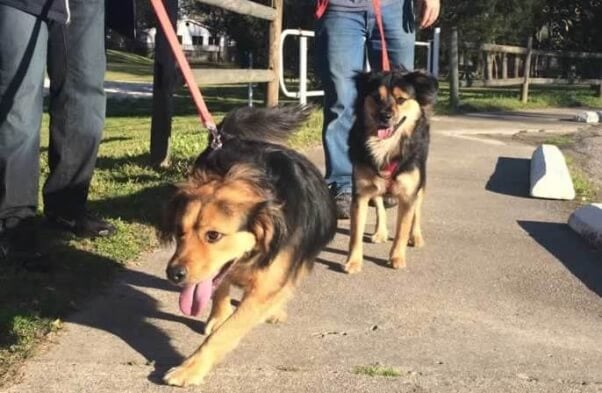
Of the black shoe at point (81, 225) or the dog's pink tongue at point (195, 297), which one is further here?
the black shoe at point (81, 225)

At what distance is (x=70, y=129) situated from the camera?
438cm

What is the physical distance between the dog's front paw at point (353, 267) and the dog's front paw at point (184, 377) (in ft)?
5.17

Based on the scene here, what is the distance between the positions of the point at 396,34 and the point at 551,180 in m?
1.92

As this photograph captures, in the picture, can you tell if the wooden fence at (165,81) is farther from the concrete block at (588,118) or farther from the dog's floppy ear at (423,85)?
the concrete block at (588,118)

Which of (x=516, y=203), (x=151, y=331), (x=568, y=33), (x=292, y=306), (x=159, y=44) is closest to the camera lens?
(x=151, y=331)

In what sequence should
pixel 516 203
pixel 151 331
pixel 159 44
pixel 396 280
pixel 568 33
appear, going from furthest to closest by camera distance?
1. pixel 568 33
2. pixel 159 44
3. pixel 516 203
4. pixel 396 280
5. pixel 151 331

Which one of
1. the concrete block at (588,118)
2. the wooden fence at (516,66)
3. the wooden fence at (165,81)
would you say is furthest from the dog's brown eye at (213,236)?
the wooden fence at (516,66)

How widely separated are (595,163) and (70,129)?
599 centimetres

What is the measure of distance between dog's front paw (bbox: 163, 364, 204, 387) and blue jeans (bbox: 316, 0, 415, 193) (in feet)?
8.98

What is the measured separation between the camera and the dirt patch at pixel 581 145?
7.36 meters

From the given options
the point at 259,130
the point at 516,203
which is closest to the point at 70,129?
the point at 259,130

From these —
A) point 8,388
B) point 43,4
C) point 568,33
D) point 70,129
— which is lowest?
point 8,388

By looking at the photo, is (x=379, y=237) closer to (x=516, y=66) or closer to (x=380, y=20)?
(x=380, y=20)

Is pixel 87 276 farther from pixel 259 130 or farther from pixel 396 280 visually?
pixel 396 280
